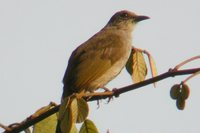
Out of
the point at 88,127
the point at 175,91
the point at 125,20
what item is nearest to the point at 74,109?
the point at 88,127

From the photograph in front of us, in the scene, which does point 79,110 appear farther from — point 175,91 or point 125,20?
point 125,20

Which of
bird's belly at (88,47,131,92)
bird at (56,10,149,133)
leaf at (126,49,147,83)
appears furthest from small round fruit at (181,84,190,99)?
bird's belly at (88,47,131,92)

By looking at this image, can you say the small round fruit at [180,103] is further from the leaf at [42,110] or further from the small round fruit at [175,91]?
the leaf at [42,110]

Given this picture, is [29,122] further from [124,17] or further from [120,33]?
[124,17]

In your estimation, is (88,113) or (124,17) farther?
(124,17)

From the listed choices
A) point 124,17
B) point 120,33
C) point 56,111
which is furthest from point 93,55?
point 56,111

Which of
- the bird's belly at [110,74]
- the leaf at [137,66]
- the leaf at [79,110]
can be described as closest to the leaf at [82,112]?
the leaf at [79,110]

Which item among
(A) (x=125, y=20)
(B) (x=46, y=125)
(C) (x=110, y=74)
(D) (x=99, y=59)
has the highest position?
(B) (x=46, y=125)
